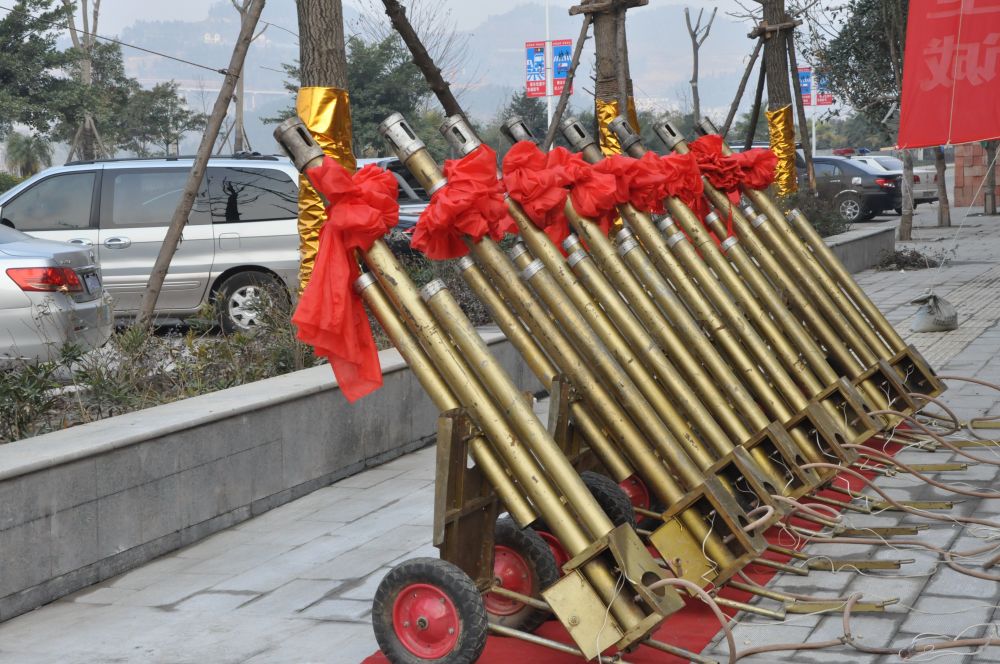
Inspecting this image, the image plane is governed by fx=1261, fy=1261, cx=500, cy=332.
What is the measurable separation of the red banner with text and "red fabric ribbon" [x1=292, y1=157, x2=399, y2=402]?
5202 mm

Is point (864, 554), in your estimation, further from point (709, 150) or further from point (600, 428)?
point (709, 150)

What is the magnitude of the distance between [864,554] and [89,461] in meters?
3.02

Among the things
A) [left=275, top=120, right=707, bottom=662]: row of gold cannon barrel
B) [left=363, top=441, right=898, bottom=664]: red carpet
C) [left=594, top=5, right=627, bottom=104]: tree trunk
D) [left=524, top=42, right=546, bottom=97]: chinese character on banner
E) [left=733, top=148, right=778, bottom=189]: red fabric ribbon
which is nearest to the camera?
[left=275, top=120, right=707, bottom=662]: row of gold cannon barrel

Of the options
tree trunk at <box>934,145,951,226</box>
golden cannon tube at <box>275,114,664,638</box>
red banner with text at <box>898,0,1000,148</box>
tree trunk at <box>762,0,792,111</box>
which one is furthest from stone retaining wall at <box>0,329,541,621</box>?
tree trunk at <box>934,145,951,226</box>

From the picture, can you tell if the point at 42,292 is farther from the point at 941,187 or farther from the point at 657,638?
the point at 941,187

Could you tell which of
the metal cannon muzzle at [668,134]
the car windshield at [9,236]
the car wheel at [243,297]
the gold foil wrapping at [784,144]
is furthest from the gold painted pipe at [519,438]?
the gold foil wrapping at [784,144]

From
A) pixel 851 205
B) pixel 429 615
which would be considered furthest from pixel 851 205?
pixel 429 615

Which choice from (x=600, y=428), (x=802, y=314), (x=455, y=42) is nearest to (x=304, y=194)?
(x=802, y=314)

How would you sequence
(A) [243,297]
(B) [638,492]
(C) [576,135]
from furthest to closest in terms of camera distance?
(A) [243,297] < (C) [576,135] < (B) [638,492]

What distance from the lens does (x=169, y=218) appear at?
11852 mm

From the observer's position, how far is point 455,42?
46344 millimetres

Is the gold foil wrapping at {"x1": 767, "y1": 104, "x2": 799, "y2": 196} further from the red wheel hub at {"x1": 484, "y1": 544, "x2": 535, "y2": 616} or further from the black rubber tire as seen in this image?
the black rubber tire

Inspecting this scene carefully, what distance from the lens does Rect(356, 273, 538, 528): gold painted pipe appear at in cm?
382

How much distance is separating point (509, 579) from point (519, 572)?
0.04m
